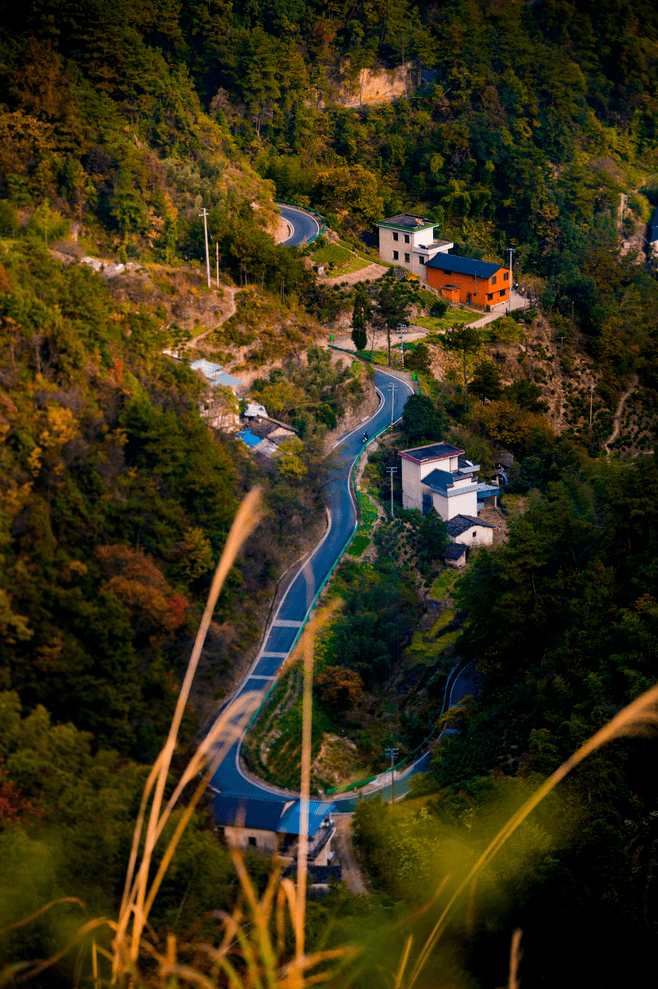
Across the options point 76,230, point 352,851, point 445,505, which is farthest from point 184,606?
point 76,230

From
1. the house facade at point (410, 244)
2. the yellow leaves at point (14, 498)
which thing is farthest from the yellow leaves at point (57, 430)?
the house facade at point (410, 244)

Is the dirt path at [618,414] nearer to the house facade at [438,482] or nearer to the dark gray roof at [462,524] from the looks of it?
the house facade at [438,482]

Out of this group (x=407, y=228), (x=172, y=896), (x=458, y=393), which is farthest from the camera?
(x=407, y=228)

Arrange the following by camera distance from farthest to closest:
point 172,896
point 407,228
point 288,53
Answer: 1. point 288,53
2. point 407,228
3. point 172,896

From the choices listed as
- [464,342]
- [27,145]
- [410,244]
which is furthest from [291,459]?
[410,244]

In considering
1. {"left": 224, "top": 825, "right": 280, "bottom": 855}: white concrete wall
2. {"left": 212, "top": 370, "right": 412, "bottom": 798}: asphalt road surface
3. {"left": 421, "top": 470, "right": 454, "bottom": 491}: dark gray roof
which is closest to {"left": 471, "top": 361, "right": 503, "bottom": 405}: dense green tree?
{"left": 212, "top": 370, "right": 412, "bottom": 798}: asphalt road surface

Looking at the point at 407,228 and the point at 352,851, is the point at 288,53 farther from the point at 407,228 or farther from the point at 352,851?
the point at 352,851
